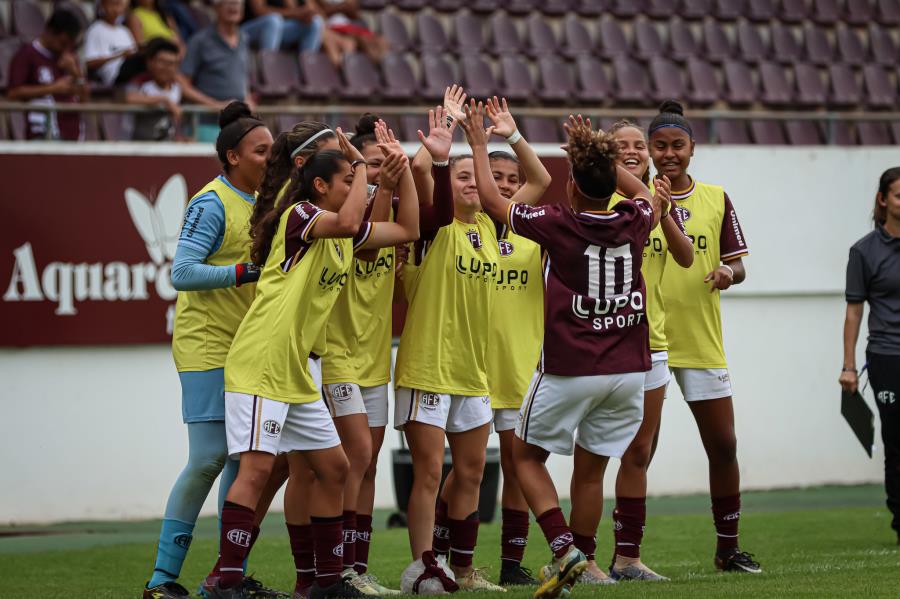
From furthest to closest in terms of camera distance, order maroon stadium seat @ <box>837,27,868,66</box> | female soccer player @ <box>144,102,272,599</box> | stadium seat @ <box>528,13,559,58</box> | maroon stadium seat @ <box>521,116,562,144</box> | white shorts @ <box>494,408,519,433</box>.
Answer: maroon stadium seat @ <box>837,27,868,66</box> → stadium seat @ <box>528,13,559,58</box> → maroon stadium seat @ <box>521,116,562,144</box> → white shorts @ <box>494,408,519,433</box> → female soccer player @ <box>144,102,272,599</box>

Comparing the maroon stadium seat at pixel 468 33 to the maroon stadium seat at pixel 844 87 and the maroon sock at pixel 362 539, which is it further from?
the maroon sock at pixel 362 539

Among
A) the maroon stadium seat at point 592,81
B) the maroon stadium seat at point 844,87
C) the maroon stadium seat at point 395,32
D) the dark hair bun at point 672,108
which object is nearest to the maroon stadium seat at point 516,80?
the maroon stadium seat at point 592,81

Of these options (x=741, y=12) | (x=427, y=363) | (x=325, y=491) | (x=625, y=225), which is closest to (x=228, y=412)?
(x=325, y=491)

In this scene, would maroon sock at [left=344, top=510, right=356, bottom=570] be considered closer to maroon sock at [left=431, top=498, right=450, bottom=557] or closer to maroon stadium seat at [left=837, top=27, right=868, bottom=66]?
maroon sock at [left=431, top=498, right=450, bottom=557]

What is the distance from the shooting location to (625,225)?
17.4 ft

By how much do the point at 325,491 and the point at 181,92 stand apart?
631 centimetres

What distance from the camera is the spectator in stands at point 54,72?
10.1 metres

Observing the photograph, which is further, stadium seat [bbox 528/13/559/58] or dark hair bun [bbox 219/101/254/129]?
stadium seat [bbox 528/13/559/58]

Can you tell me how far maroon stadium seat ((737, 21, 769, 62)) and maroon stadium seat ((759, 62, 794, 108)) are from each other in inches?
7.8

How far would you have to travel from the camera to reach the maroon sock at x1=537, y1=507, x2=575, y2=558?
16.9ft

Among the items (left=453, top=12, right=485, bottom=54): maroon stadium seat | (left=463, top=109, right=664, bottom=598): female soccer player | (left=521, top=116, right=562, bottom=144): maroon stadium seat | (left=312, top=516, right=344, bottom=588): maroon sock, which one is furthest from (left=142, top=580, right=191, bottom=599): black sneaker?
(left=453, top=12, right=485, bottom=54): maroon stadium seat

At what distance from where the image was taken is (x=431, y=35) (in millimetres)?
13477

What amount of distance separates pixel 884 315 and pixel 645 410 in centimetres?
224

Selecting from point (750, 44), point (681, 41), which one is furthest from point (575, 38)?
point (750, 44)
